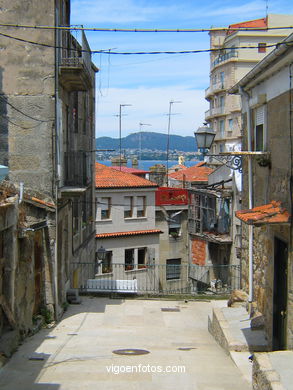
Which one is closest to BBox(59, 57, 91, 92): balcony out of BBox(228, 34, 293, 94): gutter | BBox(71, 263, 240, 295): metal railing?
BBox(228, 34, 293, 94): gutter

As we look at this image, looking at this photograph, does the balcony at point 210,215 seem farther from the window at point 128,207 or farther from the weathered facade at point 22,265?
the weathered facade at point 22,265

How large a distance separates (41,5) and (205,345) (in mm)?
9772

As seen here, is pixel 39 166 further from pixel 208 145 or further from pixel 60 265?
pixel 208 145

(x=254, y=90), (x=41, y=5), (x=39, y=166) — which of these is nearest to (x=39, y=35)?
(x=41, y=5)

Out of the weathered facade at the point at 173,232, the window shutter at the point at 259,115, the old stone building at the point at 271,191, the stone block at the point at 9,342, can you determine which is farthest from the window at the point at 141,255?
the stone block at the point at 9,342

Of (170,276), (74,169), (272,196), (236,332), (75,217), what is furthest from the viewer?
(170,276)

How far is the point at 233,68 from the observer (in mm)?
52438

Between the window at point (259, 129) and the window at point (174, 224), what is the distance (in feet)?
81.7

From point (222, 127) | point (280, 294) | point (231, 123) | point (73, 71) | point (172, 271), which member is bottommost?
point (172, 271)

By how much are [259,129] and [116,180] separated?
21.9 meters

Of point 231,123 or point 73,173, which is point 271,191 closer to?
point 73,173

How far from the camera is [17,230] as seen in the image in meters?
11.3

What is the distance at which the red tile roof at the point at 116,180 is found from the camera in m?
32.8

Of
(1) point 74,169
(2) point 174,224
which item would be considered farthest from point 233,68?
(1) point 74,169
